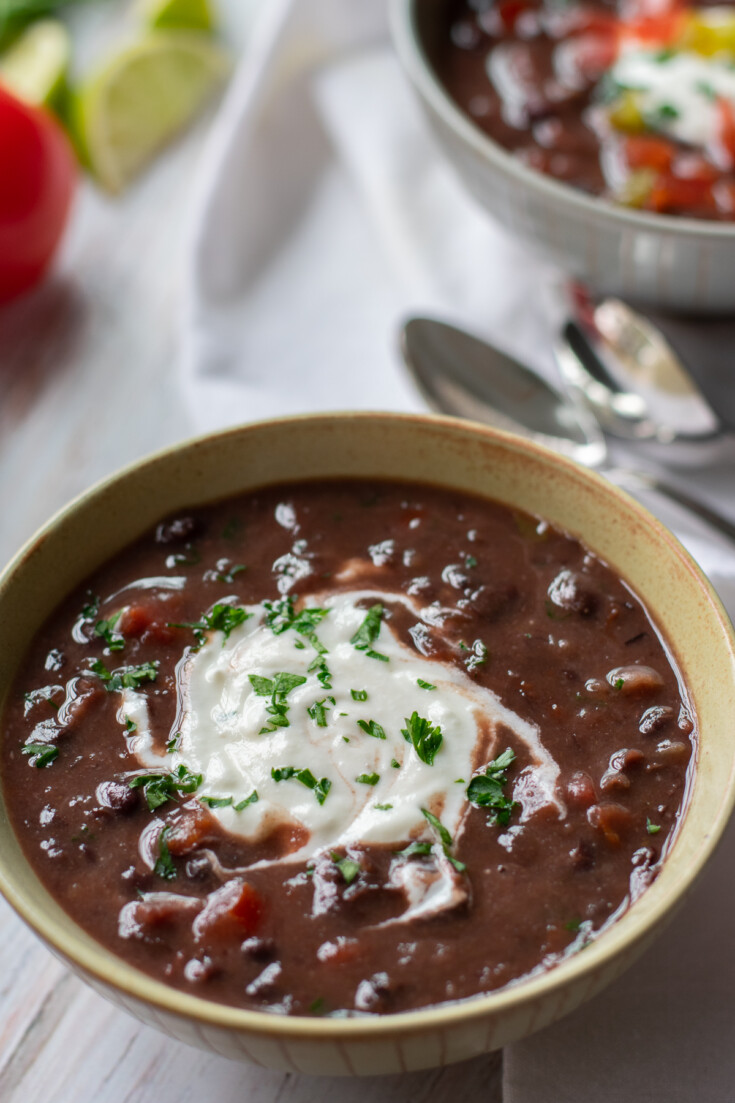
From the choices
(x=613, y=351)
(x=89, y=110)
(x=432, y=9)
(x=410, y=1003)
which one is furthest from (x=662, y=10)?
(x=410, y=1003)

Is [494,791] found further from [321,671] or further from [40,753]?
[40,753]

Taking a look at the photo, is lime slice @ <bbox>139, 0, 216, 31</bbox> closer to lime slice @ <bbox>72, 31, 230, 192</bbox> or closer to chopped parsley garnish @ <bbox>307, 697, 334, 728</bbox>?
lime slice @ <bbox>72, 31, 230, 192</bbox>

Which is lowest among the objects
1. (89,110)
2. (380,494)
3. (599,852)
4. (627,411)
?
(627,411)

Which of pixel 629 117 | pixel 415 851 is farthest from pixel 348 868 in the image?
pixel 629 117

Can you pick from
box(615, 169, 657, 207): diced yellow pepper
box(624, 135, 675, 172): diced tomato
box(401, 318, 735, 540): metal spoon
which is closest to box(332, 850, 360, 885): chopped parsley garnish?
box(401, 318, 735, 540): metal spoon

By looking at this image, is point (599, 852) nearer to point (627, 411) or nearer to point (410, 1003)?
point (410, 1003)

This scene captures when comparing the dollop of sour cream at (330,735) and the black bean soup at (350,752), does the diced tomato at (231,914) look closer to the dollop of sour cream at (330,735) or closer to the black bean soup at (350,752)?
the black bean soup at (350,752)
